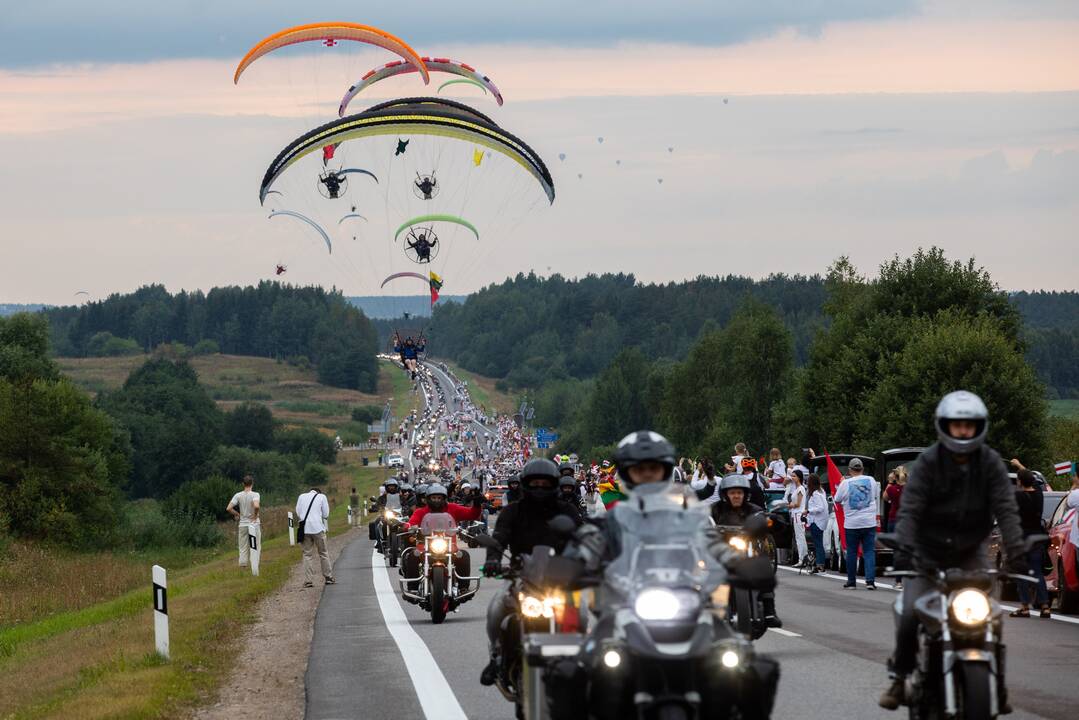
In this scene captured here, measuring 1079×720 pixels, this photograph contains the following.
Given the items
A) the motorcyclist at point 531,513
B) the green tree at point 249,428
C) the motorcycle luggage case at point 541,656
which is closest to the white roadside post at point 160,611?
the motorcyclist at point 531,513

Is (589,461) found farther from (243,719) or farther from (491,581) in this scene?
(243,719)

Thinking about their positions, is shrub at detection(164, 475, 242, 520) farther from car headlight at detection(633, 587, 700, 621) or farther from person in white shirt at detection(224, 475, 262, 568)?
car headlight at detection(633, 587, 700, 621)

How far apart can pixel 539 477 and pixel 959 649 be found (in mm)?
3790

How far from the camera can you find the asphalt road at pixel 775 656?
11734 millimetres

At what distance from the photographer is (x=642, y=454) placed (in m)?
8.10

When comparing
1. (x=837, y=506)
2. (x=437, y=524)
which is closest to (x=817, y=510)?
(x=837, y=506)

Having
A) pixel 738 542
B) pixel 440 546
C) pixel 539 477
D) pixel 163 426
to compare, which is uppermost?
pixel 539 477

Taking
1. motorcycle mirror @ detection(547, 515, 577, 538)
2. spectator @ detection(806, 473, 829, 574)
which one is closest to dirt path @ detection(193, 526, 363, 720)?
motorcycle mirror @ detection(547, 515, 577, 538)

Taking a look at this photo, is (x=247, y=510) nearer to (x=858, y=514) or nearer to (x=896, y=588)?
(x=858, y=514)

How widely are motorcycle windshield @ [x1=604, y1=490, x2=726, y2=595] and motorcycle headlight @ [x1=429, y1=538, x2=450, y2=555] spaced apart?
1118 cm

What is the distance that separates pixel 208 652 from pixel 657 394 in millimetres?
150375

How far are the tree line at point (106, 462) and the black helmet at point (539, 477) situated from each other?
57.9 meters

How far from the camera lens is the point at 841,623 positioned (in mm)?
18188

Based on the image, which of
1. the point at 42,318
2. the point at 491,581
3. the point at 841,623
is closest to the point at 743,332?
the point at 42,318
